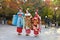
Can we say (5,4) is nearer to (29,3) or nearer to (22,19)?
(29,3)

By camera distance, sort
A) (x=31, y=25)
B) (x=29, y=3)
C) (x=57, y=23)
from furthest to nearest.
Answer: (x=29, y=3), (x=57, y=23), (x=31, y=25)

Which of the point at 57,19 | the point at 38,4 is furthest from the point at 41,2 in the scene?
the point at 57,19

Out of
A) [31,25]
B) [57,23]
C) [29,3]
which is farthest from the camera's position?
[29,3]

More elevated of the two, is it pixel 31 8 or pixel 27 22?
pixel 27 22

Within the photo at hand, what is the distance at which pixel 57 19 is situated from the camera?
88.2 ft

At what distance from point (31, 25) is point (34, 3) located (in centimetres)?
1461

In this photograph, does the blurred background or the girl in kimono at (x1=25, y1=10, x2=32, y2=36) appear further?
the blurred background

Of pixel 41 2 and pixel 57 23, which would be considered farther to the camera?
pixel 41 2

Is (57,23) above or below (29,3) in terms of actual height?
below

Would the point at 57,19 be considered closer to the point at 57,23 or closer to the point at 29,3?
the point at 57,23

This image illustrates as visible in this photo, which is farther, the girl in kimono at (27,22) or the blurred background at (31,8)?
the blurred background at (31,8)

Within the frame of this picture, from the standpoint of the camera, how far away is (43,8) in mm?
28281

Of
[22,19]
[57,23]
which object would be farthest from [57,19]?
[22,19]

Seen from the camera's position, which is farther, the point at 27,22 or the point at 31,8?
the point at 31,8
